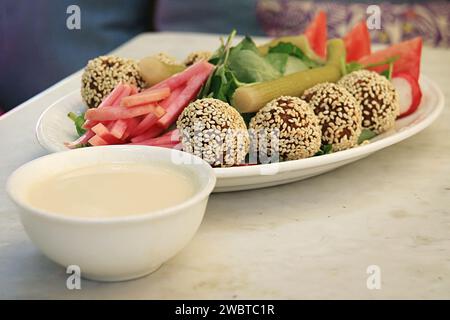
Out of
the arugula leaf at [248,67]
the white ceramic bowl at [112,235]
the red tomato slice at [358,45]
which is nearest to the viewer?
the white ceramic bowl at [112,235]

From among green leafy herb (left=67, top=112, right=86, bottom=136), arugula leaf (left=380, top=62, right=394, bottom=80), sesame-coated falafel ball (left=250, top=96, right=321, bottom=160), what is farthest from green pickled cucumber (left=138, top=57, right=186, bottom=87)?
arugula leaf (left=380, top=62, right=394, bottom=80)

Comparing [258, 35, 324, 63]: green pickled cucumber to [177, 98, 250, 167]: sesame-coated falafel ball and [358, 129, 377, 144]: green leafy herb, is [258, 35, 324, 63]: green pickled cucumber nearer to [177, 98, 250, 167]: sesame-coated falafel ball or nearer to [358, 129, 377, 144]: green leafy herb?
[358, 129, 377, 144]: green leafy herb

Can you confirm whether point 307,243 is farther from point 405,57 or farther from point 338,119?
point 405,57

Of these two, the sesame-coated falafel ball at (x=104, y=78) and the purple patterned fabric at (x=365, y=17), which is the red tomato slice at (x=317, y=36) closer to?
the sesame-coated falafel ball at (x=104, y=78)

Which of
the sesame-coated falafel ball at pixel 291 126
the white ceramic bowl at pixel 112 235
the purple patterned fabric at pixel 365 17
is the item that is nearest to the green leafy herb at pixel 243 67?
the sesame-coated falafel ball at pixel 291 126

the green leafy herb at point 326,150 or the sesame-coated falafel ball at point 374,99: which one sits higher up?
the sesame-coated falafel ball at point 374,99

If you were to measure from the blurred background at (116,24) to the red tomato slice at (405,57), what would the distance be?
100cm

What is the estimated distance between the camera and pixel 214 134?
3.23 feet

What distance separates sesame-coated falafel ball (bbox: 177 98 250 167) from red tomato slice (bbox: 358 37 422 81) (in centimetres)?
51

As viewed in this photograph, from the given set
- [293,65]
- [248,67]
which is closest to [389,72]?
[293,65]

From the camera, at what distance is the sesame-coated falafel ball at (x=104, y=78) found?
1209mm

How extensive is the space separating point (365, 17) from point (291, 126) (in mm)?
1466

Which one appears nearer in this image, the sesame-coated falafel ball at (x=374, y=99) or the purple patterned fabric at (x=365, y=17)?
the sesame-coated falafel ball at (x=374, y=99)
